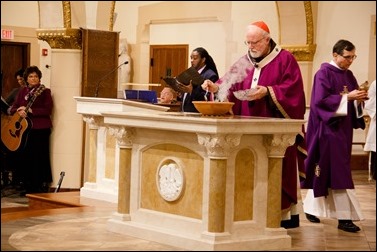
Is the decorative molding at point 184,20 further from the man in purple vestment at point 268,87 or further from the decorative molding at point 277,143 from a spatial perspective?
the decorative molding at point 277,143

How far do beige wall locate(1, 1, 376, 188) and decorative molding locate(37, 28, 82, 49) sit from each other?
0.14 m

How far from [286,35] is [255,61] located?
6.28 metres

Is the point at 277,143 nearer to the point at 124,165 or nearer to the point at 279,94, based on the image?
the point at 279,94

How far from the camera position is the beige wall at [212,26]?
12.3 m

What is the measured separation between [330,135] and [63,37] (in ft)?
15.7

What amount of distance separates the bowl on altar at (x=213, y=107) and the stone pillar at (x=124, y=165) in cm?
57

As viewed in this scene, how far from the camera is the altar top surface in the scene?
5.40 m

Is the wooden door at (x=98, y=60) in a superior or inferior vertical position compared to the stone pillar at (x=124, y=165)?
superior

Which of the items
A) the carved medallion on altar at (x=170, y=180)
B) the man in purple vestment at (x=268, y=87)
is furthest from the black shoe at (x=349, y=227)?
the carved medallion on altar at (x=170, y=180)

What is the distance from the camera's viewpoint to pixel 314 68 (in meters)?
12.7

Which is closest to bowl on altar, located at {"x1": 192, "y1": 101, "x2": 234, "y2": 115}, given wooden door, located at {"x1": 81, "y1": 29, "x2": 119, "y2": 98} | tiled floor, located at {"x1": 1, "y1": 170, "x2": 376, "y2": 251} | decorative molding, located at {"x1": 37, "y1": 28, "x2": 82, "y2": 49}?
tiled floor, located at {"x1": 1, "y1": 170, "x2": 376, "y2": 251}

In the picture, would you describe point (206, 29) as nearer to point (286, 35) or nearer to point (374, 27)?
point (286, 35)

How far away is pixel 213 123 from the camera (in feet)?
17.6

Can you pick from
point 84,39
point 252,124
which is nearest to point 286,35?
point 84,39
